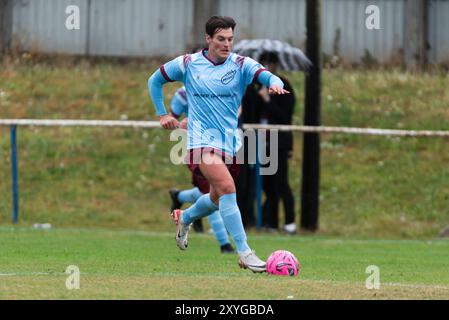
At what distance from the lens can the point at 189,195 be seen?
1584 cm

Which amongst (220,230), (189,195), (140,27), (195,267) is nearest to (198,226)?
(189,195)

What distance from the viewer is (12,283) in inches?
407

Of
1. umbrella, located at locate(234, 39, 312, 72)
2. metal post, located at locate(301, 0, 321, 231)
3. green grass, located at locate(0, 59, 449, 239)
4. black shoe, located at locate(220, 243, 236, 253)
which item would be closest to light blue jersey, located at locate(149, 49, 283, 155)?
black shoe, located at locate(220, 243, 236, 253)

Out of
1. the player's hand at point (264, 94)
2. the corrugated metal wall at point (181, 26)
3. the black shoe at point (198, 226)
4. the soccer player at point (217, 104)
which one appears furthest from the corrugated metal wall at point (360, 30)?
the soccer player at point (217, 104)

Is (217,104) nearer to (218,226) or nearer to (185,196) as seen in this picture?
(218,226)

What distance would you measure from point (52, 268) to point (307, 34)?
8609 mm

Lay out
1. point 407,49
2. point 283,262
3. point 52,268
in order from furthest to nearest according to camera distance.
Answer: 1. point 407,49
2. point 52,268
3. point 283,262

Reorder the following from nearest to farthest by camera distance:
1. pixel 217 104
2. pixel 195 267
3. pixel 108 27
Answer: pixel 217 104, pixel 195 267, pixel 108 27

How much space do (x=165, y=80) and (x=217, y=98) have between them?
645mm

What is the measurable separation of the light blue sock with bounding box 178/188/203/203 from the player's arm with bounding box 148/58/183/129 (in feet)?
9.91

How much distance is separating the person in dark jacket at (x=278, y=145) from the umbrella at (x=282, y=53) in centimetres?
18

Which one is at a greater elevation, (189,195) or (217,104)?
(217,104)

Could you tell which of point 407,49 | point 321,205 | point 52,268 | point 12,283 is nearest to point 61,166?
point 321,205

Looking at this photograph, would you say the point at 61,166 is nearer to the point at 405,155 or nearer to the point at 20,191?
the point at 20,191
